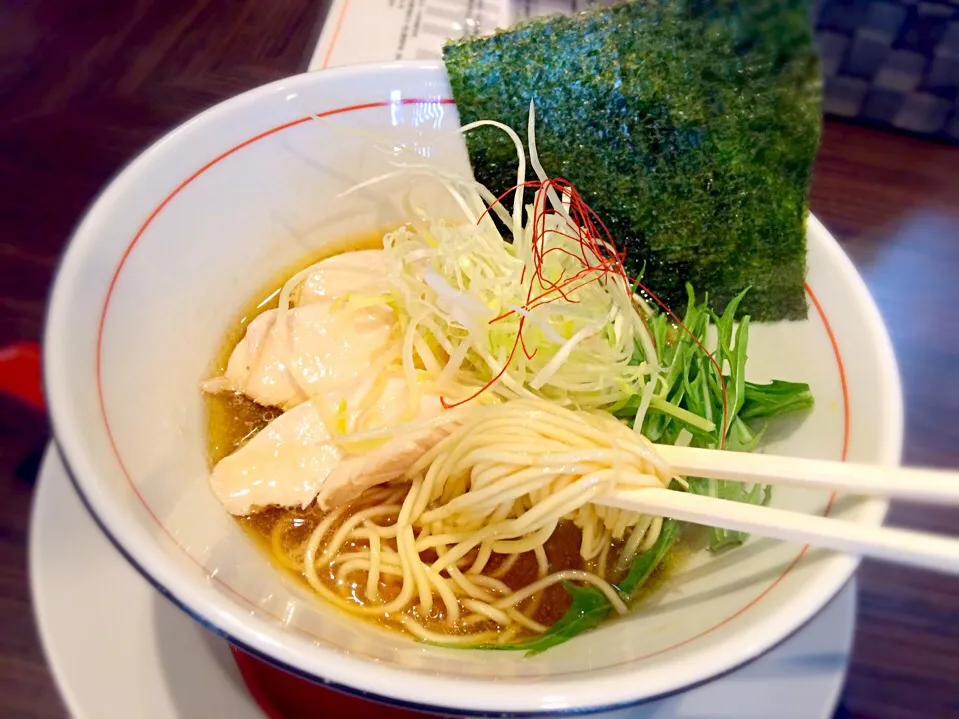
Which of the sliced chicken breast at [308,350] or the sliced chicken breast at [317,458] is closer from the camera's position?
the sliced chicken breast at [317,458]

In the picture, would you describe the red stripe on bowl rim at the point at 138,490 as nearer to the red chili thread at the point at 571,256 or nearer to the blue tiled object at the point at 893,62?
the red chili thread at the point at 571,256

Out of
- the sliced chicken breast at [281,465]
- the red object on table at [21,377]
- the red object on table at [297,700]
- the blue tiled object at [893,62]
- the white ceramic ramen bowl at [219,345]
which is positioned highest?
the blue tiled object at [893,62]

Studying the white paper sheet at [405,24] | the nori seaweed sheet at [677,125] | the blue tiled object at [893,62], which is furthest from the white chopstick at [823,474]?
the white paper sheet at [405,24]

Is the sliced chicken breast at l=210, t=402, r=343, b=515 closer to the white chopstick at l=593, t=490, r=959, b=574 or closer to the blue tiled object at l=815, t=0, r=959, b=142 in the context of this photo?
the white chopstick at l=593, t=490, r=959, b=574

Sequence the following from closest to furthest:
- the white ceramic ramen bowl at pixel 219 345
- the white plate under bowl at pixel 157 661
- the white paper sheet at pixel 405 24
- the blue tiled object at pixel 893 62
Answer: the white ceramic ramen bowl at pixel 219 345, the white plate under bowl at pixel 157 661, the blue tiled object at pixel 893 62, the white paper sheet at pixel 405 24

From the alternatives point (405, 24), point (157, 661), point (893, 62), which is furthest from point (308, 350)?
point (893, 62)

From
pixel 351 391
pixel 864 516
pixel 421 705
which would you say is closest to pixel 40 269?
pixel 351 391

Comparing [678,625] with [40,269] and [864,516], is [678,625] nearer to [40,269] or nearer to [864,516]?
Answer: [864,516]
